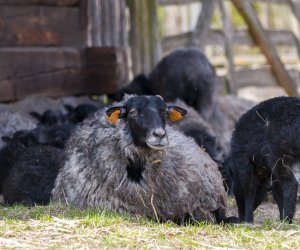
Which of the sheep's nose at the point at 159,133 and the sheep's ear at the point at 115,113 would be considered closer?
the sheep's nose at the point at 159,133

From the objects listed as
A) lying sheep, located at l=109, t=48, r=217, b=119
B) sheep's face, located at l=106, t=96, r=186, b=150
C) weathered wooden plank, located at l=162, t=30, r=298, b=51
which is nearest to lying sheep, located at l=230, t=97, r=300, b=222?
sheep's face, located at l=106, t=96, r=186, b=150

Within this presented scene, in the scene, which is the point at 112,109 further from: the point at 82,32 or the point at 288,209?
the point at 82,32

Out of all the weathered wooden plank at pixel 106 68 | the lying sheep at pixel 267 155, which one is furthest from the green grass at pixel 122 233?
the weathered wooden plank at pixel 106 68

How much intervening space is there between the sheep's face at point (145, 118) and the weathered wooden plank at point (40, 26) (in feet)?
16.9

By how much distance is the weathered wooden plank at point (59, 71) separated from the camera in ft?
42.5

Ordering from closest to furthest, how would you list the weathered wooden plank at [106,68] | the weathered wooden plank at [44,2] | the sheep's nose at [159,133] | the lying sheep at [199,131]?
the sheep's nose at [159,133]
the lying sheep at [199,131]
the weathered wooden plank at [44,2]
the weathered wooden plank at [106,68]

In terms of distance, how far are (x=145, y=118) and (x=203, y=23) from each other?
10.7 m

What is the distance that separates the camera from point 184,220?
8.39 meters

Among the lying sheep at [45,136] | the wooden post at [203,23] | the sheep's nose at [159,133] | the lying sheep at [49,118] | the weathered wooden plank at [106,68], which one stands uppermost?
the wooden post at [203,23]

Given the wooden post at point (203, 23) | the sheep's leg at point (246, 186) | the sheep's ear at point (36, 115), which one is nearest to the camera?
the sheep's leg at point (246, 186)

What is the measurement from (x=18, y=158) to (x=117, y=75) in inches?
183

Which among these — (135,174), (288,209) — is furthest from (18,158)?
(288,209)

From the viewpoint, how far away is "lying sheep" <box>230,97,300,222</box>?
8.49 metres

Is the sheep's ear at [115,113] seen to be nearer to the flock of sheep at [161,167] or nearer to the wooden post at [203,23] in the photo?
the flock of sheep at [161,167]
